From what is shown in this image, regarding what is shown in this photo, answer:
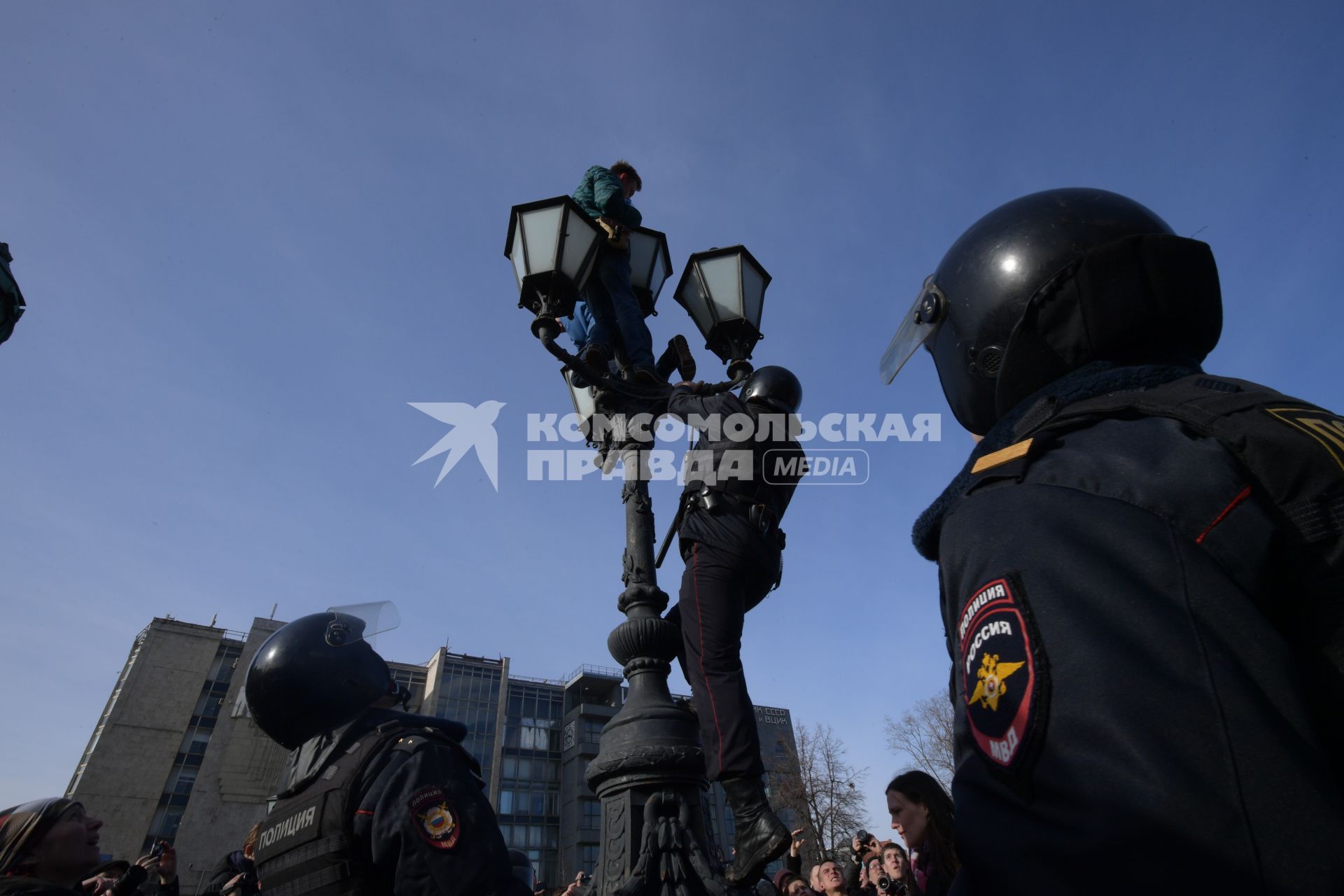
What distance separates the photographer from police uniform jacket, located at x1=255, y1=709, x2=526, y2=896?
262 centimetres

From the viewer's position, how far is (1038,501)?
1037mm

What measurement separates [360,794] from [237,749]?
45.5 m

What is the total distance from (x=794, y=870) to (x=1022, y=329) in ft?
22.1

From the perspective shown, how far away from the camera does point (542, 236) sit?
4.61 m

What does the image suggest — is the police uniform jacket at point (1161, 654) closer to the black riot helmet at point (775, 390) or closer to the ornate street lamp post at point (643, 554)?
the ornate street lamp post at point (643, 554)

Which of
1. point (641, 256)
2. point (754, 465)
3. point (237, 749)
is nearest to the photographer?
point (754, 465)

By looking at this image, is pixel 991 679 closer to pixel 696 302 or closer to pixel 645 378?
pixel 645 378

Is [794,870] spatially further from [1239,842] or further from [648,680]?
[1239,842]

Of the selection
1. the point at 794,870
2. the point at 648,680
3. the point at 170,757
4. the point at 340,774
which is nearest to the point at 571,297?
the point at 648,680

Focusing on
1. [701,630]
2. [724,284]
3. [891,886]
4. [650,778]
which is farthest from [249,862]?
[724,284]

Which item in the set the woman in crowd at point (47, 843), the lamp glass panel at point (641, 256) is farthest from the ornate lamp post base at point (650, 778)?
the lamp glass panel at point (641, 256)

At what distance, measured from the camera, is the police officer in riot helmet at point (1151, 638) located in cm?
75

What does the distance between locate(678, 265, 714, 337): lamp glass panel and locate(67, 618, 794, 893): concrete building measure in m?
28.9

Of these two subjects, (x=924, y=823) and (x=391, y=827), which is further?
(x=924, y=823)
